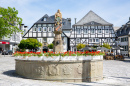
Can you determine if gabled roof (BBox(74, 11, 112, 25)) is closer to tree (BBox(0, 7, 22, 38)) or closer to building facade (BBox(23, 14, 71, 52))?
building facade (BBox(23, 14, 71, 52))

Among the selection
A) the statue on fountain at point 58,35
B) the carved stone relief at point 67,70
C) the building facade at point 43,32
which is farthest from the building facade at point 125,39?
the carved stone relief at point 67,70

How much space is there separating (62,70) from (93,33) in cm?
3898

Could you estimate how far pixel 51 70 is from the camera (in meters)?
9.43

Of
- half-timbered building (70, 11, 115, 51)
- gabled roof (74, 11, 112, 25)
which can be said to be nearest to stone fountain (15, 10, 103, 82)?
half-timbered building (70, 11, 115, 51)

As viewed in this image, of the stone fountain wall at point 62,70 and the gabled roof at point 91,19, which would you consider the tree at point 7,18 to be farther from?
the gabled roof at point 91,19

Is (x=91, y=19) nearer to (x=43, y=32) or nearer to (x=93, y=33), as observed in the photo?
(x=93, y=33)

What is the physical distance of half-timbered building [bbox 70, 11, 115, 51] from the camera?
4725 cm

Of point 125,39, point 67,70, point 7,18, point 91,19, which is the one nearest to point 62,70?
point 67,70

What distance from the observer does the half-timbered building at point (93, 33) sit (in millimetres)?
47250

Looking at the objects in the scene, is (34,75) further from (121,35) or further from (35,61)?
(121,35)

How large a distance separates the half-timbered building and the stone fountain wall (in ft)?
124

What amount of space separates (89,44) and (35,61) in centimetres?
3886

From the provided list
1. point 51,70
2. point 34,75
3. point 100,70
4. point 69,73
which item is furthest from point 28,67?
point 100,70

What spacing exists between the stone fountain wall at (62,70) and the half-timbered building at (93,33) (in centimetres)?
3765
